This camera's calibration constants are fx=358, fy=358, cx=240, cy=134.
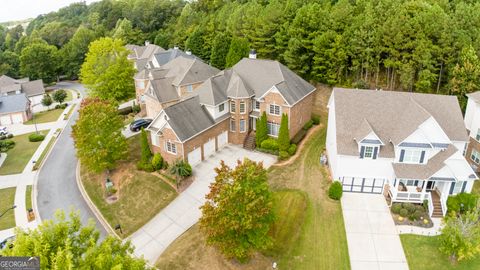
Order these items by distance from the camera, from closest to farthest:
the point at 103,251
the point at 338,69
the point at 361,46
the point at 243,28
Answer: the point at 103,251
the point at 361,46
the point at 338,69
the point at 243,28

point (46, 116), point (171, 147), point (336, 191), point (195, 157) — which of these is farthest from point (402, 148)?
point (46, 116)

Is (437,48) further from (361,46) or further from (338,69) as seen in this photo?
(338,69)

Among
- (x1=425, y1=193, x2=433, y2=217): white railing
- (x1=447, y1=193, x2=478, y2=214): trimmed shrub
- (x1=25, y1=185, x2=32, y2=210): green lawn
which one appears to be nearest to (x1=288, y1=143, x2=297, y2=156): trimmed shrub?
(x1=425, y1=193, x2=433, y2=217): white railing

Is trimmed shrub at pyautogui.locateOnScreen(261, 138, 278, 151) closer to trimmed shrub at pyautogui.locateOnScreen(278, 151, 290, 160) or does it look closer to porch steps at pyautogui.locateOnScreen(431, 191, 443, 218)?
trimmed shrub at pyautogui.locateOnScreen(278, 151, 290, 160)

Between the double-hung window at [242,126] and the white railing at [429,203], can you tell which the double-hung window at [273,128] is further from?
the white railing at [429,203]

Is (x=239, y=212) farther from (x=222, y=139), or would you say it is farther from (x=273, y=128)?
(x=273, y=128)

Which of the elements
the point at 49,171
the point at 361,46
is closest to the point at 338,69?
the point at 361,46
